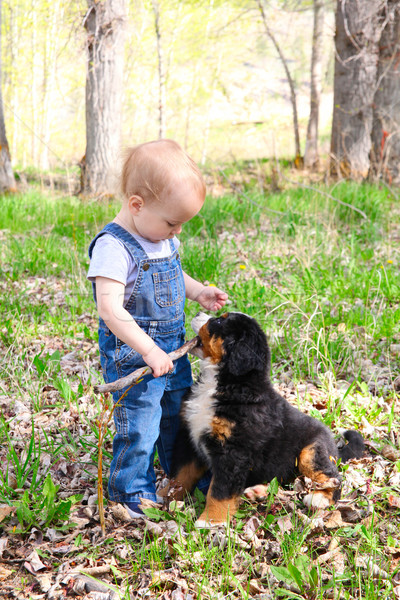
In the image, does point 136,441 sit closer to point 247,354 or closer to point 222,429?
point 222,429

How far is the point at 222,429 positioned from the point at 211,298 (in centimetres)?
82

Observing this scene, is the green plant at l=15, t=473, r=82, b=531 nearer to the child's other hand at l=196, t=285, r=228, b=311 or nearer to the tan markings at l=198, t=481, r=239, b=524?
the tan markings at l=198, t=481, r=239, b=524

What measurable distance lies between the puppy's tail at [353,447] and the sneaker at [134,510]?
1249 millimetres

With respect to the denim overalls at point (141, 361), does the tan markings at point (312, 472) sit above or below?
below

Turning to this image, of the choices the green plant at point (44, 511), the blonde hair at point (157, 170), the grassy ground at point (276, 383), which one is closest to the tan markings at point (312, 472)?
the grassy ground at point (276, 383)

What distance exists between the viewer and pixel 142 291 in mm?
2354

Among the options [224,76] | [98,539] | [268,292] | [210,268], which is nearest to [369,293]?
[268,292]

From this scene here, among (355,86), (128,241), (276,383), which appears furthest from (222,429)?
(355,86)

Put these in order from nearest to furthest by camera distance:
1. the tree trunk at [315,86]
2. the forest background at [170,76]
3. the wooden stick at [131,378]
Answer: the wooden stick at [131,378], the tree trunk at [315,86], the forest background at [170,76]

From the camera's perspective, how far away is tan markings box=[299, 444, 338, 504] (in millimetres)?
2443

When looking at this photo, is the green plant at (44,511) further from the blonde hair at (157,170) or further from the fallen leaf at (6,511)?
the blonde hair at (157,170)

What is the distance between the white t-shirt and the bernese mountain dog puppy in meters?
0.45

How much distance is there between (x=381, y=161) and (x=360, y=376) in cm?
549

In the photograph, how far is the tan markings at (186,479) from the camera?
103 inches
